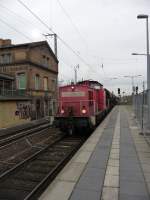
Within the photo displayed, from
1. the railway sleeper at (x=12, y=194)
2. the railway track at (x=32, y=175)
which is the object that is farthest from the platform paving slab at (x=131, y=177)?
the railway sleeper at (x=12, y=194)

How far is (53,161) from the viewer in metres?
12.1

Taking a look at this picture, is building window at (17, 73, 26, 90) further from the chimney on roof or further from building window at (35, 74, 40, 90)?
the chimney on roof

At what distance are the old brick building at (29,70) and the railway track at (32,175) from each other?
810 inches

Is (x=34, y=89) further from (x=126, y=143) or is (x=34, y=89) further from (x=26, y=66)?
(x=126, y=143)

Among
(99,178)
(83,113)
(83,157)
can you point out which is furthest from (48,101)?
(99,178)

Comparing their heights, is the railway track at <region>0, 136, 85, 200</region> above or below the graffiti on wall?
below

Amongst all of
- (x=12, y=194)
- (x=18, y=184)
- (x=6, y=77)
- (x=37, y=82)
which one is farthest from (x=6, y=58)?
(x=12, y=194)

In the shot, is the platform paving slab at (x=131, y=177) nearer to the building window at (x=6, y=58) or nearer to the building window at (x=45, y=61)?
the building window at (x=6, y=58)

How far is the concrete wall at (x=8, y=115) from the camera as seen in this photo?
91.6 ft

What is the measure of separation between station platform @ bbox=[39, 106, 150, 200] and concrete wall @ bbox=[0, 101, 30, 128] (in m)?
16.6

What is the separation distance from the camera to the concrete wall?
1099 inches

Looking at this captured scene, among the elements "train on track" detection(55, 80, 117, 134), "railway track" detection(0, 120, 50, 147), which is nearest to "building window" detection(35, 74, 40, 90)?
"railway track" detection(0, 120, 50, 147)

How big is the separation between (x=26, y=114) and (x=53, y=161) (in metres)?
22.6

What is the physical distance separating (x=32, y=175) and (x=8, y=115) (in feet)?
65.8
